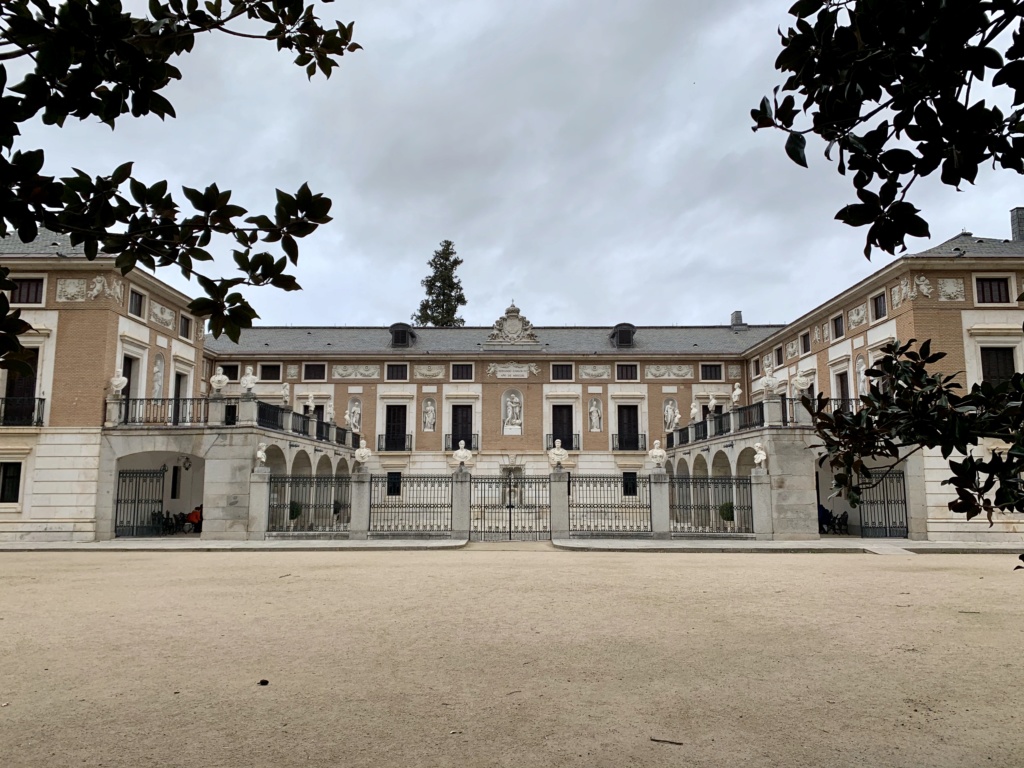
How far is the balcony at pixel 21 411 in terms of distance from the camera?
2127cm

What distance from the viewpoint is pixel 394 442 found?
3612cm

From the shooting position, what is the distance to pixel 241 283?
2.73 meters

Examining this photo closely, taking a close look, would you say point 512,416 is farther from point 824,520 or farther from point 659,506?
point 659,506

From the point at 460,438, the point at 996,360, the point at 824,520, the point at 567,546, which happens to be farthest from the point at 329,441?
the point at 996,360

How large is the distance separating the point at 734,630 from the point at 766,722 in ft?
9.91

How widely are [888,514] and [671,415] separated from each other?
1410cm

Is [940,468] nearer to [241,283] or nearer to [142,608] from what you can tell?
[142,608]

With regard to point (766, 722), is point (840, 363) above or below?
above

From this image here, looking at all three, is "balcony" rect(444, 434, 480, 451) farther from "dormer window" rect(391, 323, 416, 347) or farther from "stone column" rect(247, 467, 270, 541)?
"stone column" rect(247, 467, 270, 541)

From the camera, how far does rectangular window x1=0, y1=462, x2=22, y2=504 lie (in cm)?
2102

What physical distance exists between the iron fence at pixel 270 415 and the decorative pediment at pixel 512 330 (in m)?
14.6

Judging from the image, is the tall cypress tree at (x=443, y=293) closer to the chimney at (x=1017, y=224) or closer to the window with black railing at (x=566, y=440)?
the window with black railing at (x=566, y=440)

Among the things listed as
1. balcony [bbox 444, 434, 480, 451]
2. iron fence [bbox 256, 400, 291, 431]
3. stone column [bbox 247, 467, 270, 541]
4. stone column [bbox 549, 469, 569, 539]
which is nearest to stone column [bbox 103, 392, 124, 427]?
iron fence [bbox 256, 400, 291, 431]

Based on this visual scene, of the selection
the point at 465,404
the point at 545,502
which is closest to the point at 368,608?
the point at 545,502
